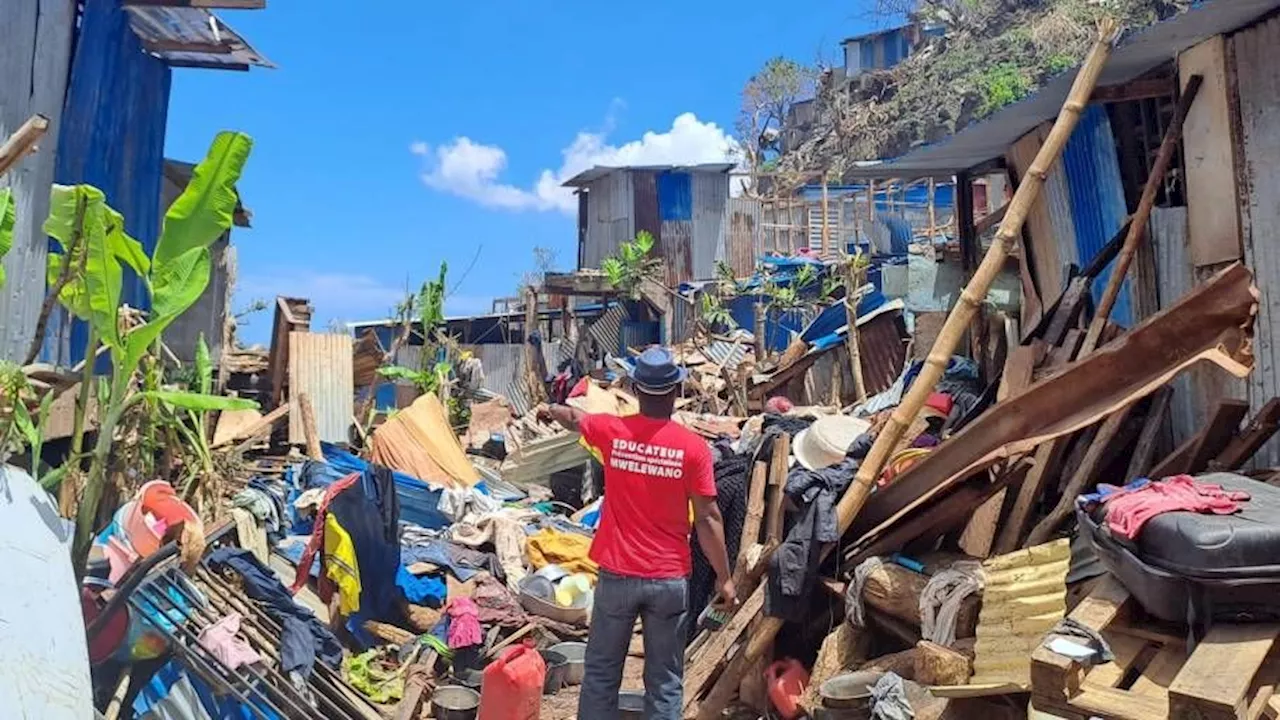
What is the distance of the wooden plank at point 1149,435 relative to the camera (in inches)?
194

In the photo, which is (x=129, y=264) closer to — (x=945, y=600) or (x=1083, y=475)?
(x=945, y=600)

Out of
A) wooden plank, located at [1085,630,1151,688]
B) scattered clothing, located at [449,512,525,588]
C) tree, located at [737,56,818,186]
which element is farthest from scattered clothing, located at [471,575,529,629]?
tree, located at [737,56,818,186]

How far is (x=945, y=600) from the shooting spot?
4.33m

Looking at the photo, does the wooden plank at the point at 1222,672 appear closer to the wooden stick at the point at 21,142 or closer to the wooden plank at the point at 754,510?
the wooden plank at the point at 754,510

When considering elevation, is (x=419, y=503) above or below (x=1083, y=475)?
below

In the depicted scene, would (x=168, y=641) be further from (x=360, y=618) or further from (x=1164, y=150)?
(x=1164, y=150)

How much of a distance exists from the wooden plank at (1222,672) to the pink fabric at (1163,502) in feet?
1.40

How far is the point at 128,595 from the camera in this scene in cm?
353

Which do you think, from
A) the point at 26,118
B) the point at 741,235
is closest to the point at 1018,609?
the point at 26,118

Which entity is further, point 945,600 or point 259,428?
point 259,428

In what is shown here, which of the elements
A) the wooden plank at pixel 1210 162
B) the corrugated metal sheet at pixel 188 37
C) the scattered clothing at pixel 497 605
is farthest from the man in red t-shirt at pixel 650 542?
the corrugated metal sheet at pixel 188 37

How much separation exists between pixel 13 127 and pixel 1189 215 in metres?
8.12

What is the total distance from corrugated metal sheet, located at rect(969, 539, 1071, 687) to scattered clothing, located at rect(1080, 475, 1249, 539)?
67 cm

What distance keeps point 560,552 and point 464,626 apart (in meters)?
2.05
